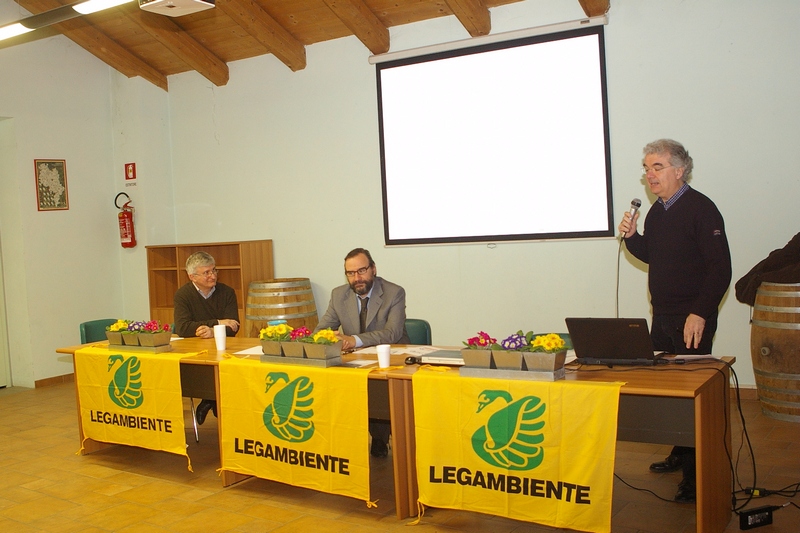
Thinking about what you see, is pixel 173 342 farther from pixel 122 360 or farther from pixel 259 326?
pixel 259 326

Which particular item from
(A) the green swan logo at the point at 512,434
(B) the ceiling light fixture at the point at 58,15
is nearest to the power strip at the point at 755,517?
(A) the green swan logo at the point at 512,434

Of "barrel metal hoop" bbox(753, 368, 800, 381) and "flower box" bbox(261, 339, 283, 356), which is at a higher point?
"flower box" bbox(261, 339, 283, 356)

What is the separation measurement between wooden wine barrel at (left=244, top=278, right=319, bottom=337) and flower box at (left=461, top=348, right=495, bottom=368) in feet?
11.5

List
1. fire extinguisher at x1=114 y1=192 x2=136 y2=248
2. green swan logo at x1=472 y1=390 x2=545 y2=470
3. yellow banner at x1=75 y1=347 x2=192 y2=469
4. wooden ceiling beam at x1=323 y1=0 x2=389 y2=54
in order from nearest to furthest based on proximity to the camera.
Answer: green swan logo at x1=472 y1=390 x2=545 y2=470 < yellow banner at x1=75 y1=347 x2=192 y2=469 < wooden ceiling beam at x1=323 y1=0 x2=389 y2=54 < fire extinguisher at x1=114 y1=192 x2=136 y2=248

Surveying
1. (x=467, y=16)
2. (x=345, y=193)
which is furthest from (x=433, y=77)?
(x=345, y=193)

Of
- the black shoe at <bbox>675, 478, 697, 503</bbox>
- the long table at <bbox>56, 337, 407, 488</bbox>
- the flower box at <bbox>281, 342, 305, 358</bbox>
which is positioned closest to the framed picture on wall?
the long table at <bbox>56, 337, 407, 488</bbox>

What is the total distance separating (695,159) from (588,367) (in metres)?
2.79

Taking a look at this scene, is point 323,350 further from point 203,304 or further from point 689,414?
point 203,304

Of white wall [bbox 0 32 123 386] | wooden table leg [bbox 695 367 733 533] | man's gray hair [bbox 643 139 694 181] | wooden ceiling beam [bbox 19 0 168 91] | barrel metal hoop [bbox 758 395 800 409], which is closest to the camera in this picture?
wooden table leg [bbox 695 367 733 533]

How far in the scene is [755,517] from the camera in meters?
3.02

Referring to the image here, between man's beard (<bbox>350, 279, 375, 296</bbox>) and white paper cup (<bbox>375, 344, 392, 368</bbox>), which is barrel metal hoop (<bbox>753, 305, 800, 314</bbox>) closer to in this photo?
man's beard (<bbox>350, 279, 375, 296</bbox>)

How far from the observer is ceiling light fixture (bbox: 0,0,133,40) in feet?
16.7

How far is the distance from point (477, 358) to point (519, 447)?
404 millimetres

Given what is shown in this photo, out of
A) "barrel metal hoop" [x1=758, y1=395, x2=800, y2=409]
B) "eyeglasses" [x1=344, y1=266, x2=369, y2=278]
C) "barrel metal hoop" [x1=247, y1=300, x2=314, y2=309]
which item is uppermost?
"eyeglasses" [x1=344, y1=266, x2=369, y2=278]
